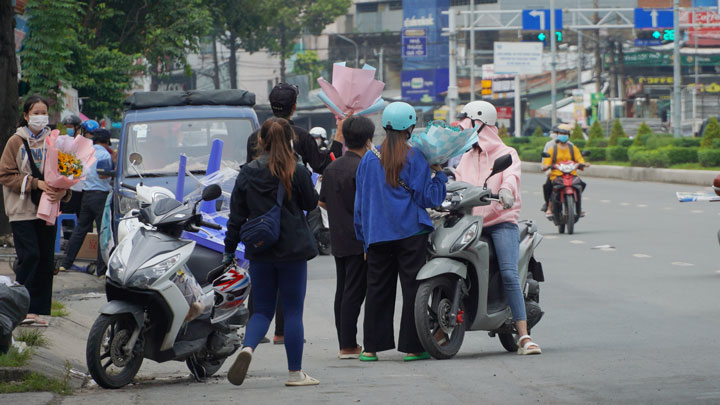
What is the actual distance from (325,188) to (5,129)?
590cm

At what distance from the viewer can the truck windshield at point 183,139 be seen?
1471 centimetres

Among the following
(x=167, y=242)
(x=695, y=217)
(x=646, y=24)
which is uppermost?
(x=646, y=24)

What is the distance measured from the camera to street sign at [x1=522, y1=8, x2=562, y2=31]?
48.7 metres

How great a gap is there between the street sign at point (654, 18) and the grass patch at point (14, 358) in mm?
40873

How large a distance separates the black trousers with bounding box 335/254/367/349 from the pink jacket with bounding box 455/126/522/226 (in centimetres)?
92

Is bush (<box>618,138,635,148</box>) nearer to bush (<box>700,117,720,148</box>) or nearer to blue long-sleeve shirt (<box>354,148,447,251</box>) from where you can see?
bush (<box>700,117,720,148</box>)

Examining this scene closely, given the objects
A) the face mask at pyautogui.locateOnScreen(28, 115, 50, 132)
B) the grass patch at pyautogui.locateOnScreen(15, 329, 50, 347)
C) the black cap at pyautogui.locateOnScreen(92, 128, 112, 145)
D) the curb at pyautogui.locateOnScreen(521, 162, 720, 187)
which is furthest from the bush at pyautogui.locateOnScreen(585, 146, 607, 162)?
the grass patch at pyautogui.locateOnScreen(15, 329, 50, 347)

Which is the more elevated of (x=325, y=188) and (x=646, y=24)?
(x=646, y=24)

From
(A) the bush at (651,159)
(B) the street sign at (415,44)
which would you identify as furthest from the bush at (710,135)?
(B) the street sign at (415,44)

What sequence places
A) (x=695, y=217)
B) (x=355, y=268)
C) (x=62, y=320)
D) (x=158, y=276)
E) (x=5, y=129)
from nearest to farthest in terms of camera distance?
(x=158, y=276) < (x=355, y=268) < (x=62, y=320) < (x=5, y=129) < (x=695, y=217)

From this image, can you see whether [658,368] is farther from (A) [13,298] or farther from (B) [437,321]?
(A) [13,298]

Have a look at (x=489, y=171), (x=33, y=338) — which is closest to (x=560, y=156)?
(x=489, y=171)

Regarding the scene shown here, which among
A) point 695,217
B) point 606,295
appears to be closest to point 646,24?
point 695,217

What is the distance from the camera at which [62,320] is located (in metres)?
9.77
